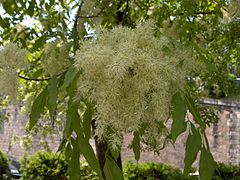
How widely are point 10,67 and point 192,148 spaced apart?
1183mm

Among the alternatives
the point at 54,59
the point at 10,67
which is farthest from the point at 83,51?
the point at 54,59

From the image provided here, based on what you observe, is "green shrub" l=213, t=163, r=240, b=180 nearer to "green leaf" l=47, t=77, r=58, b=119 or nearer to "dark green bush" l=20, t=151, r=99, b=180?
"dark green bush" l=20, t=151, r=99, b=180

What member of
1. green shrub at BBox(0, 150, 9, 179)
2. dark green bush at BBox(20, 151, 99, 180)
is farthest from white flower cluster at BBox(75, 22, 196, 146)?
green shrub at BBox(0, 150, 9, 179)

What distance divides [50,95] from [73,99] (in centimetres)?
6

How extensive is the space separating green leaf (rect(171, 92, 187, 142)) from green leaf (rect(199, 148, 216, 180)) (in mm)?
98

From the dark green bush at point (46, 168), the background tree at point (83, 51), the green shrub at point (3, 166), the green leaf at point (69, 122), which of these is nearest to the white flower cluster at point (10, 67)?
the background tree at point (83, 51)

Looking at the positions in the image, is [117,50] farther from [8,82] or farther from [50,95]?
[8,82]

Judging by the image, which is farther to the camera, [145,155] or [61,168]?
[145,155]

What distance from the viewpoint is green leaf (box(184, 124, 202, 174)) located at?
3.95ft

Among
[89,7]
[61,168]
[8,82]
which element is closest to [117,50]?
[8,82]

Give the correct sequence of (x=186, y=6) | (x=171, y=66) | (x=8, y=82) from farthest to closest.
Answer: (x=186, y=6), (x=8, y=82), (x=171, y=66)

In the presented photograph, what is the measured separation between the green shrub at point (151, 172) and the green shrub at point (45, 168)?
0.77m

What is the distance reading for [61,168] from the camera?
5.61 meters

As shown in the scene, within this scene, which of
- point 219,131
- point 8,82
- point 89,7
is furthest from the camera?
point 219,131
